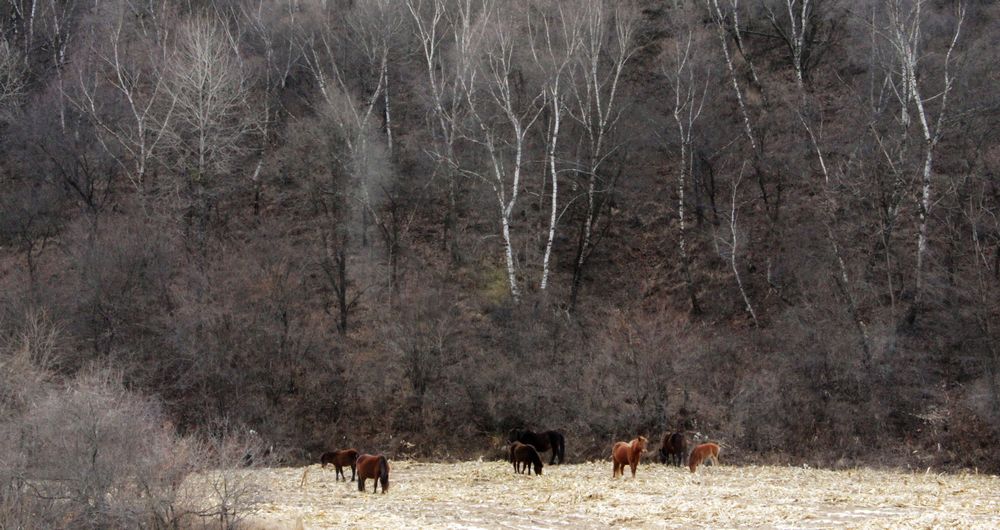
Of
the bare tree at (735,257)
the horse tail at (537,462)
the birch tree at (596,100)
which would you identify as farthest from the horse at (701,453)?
the birch tree at (596,100)

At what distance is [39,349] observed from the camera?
2842 cm

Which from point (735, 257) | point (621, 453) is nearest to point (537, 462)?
point (621, 453)

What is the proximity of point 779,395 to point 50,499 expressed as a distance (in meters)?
21.7

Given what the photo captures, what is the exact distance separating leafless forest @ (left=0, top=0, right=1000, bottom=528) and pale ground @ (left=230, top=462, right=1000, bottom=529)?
A: 11.8 ft

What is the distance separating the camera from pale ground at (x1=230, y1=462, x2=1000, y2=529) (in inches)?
Result: 665

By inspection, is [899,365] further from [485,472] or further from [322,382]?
[322,382]

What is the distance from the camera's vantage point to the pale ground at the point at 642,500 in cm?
1689

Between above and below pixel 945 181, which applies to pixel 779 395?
below

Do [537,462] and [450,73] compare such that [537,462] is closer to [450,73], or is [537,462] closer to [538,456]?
[538,456]

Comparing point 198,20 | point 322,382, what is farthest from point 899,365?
point 198,20

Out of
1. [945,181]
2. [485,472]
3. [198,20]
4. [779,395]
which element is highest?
[198,20]

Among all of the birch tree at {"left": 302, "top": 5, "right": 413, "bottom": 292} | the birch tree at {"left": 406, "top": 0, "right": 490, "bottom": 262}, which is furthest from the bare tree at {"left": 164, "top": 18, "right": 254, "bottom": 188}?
the birch tree at {"left": 406, "top": 0, "right": 490, "bottom": 262}

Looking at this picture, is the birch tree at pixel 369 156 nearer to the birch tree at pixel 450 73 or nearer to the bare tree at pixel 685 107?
the birch tree at pixel 450 73

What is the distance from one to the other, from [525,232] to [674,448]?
672 inches
